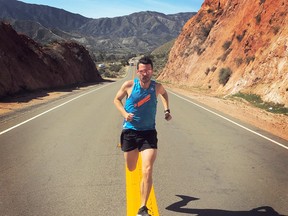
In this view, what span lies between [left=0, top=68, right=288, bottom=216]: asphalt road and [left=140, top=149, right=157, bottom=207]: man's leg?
1.36 ft

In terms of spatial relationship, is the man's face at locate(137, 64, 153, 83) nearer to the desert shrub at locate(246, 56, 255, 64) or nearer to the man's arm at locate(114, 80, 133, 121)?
the man's arm at locate(114, 80, 133, 121)

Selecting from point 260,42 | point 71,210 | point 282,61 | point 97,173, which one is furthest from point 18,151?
point 260,42

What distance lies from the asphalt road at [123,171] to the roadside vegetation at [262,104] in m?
7.69

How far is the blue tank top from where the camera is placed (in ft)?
17.3

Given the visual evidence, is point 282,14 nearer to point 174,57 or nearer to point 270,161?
point 270,161

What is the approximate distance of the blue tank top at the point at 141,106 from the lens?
5.28 meters

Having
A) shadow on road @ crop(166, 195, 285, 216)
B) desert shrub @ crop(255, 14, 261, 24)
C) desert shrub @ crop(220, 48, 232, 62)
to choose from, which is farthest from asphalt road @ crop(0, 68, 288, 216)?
desert shrub @ crop(220, 48, 232, 62)

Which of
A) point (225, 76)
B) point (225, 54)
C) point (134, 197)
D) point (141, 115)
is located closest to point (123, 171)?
point (134, 197)

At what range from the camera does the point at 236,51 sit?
37062mm

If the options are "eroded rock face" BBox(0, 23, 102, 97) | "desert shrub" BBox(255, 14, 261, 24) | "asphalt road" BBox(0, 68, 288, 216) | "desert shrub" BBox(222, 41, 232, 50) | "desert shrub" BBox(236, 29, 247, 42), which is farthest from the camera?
"desert shrub" BBox(222, 41, 232, 50)

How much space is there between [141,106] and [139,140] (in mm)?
447

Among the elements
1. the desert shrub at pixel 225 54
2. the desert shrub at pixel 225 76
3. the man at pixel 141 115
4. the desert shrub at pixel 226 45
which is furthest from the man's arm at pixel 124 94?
the desert shrub at pixel 226 45

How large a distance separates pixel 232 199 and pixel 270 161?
9.39 ft

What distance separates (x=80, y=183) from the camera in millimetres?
6496
